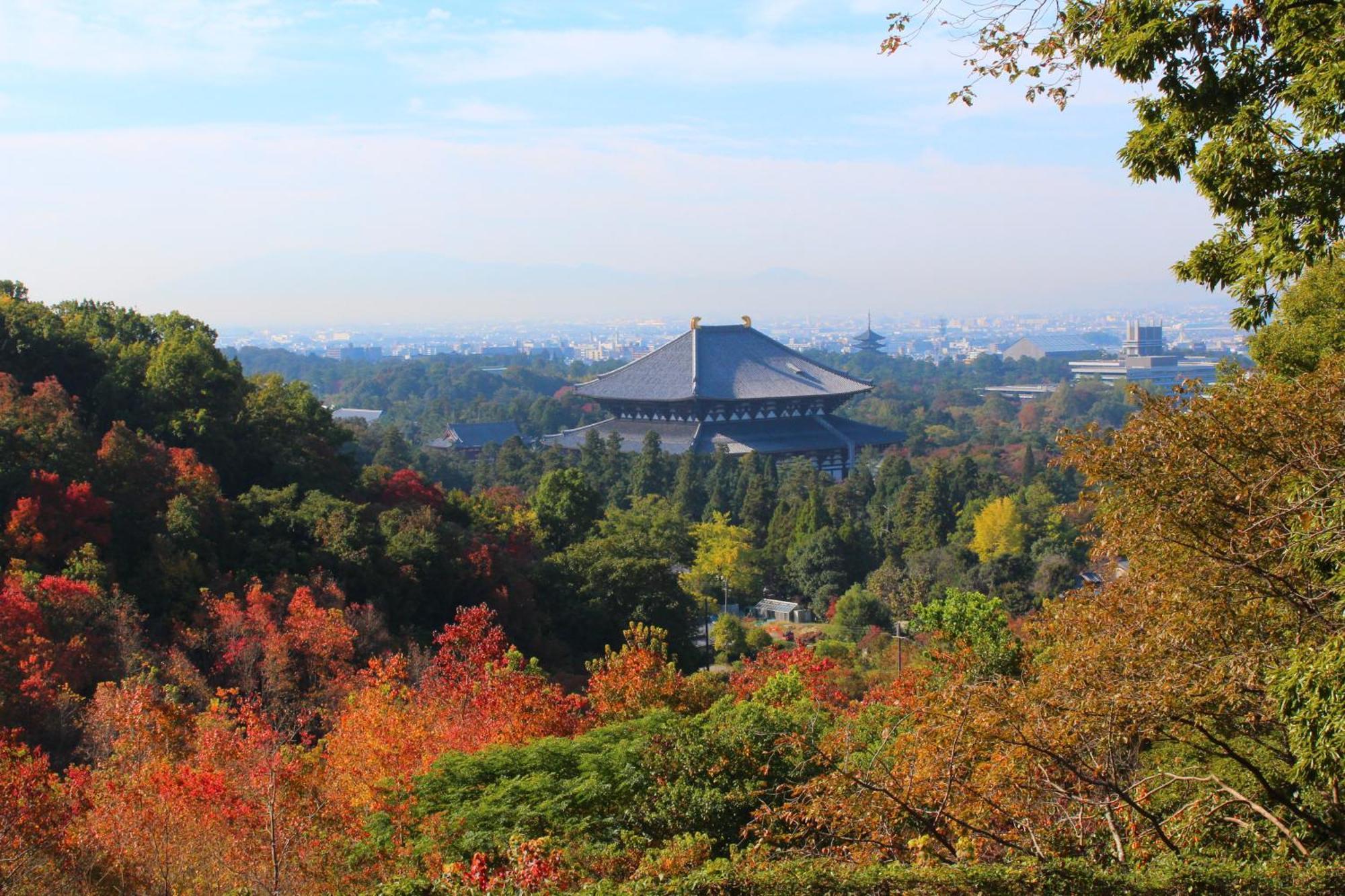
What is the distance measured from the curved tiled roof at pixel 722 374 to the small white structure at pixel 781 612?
73.5 ft

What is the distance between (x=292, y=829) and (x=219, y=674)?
6.46 m

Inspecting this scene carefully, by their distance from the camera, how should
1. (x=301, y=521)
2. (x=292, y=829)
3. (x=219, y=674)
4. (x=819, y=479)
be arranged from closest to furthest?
(x=292, y=829)
(x=219, y=674)
(x=301, y=521)
(x=819, y=479)

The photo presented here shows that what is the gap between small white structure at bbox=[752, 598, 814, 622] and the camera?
2664cm

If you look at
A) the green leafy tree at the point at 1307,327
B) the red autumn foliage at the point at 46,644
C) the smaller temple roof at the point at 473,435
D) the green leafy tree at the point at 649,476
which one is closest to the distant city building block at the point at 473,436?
the smaller temple roof at the point at 473,435

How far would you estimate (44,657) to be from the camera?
39.8 ft

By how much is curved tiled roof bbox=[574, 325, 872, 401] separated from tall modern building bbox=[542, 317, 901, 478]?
0.04 m

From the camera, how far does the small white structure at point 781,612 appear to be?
26641 mm

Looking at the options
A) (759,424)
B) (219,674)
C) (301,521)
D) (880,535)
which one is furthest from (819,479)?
(219,674)

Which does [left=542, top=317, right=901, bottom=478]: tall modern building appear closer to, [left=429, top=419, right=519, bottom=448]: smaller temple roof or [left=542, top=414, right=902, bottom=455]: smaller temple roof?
[left=542, top=414, right=902, bottom=455]: smaller temple roof

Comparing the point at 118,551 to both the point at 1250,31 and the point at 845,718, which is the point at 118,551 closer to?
the point at 845,718

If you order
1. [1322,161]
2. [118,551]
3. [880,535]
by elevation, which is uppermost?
[1322,161]

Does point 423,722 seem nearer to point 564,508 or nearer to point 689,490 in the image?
point 564,508

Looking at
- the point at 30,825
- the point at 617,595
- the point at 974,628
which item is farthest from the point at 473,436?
the point at 30,825

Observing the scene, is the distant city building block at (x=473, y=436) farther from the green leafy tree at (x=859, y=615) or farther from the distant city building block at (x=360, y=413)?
the green leafy tree at (x=859, y=615)
